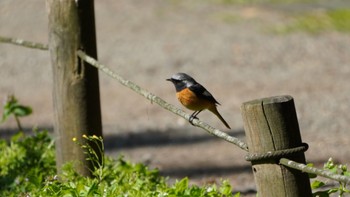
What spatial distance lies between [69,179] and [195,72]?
6.26m

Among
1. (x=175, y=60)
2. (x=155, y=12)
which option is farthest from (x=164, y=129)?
(x=155, y=12)

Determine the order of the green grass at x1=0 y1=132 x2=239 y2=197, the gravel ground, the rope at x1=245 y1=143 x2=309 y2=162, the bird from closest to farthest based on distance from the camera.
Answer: the rope at x1=245 y1=143 x2=309 y2=162
the green grass at x1=0 y1=132 x2=239 y2=197
the bird
the gravel ground

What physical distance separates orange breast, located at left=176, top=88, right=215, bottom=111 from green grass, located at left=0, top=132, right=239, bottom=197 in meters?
0.53

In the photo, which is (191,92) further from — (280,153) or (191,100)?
(280,153)

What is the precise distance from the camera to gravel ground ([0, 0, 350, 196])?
848cm

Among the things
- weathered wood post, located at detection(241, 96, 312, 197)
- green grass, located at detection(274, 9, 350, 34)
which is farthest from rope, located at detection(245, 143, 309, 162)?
green grass, located at detection(274, 9, 350, 34)

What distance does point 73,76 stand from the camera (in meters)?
5.59

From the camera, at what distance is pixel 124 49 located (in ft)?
41.4

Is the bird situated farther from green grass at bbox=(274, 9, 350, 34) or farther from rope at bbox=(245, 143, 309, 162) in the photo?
green grass at bbox=(274, 9, 350, 34)

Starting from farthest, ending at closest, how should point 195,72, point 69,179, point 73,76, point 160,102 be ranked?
point 195,72 < point 73,76 < point 69,179 < point 160,102

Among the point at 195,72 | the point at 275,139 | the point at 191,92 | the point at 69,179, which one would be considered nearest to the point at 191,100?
the point at 191,92

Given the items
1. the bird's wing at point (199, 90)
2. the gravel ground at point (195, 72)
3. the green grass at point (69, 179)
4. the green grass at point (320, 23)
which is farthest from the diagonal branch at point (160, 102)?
the green grass at point (320, 23)

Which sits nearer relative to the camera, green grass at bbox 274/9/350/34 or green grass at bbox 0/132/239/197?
green grass at bbox 0/132/239/197

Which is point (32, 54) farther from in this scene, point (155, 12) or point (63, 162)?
point (63, 162)
